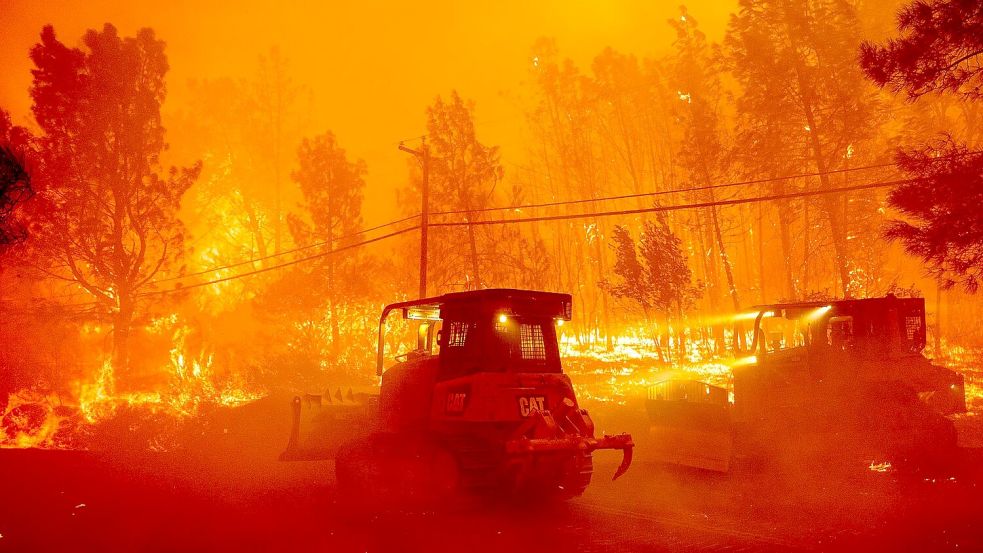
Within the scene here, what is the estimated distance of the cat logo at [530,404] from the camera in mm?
8656

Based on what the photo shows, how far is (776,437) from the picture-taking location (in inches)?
492

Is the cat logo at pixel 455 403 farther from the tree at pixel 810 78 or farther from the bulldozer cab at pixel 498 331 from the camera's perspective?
the tree at pixel 810 78

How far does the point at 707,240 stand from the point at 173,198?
27966 millimetres

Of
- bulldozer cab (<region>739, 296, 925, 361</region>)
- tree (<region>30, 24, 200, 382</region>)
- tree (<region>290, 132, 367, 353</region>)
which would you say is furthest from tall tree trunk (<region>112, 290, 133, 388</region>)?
bulldozer cab (<region>739, 296, 925, 361</region>)

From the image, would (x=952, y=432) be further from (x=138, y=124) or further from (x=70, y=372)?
(x=70, y=372)

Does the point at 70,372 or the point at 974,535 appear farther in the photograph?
the point at 70,372

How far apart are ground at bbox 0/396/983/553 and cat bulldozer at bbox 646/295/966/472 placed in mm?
514

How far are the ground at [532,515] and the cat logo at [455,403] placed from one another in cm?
142

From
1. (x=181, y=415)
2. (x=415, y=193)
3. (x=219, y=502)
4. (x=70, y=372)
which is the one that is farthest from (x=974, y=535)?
(x=415, y=193)

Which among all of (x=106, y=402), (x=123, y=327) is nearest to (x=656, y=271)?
(x=123, y=327)

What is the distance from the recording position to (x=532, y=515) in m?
9.11

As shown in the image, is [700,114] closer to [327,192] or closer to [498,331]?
[327,192]

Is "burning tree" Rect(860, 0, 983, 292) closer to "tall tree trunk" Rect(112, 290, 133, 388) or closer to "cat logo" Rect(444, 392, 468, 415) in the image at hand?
"cat logo" Rect(444, 392, 468, 415)

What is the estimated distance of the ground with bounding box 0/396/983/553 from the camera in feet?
24.6
